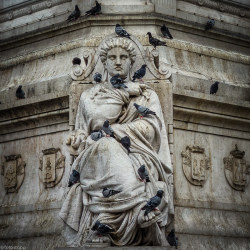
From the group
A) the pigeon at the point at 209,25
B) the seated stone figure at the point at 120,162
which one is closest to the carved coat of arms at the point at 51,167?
the seated stone figure at the point at 120,162

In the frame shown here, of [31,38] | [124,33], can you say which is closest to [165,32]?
[124,33]

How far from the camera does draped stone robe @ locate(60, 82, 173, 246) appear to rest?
636 inches

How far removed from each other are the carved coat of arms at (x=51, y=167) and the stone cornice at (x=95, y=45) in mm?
2115

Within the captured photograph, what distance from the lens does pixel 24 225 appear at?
18.6m

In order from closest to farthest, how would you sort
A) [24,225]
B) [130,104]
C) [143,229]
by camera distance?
[143,229] < [130,104] < [24,225]

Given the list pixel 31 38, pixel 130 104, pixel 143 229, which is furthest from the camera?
pixel 31 38

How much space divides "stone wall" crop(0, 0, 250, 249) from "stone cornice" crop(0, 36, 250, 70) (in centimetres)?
2

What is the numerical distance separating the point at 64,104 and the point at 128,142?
7.58 ft

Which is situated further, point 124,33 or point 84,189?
point 124,33

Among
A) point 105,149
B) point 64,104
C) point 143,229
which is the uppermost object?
point 64,104

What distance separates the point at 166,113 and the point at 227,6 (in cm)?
426

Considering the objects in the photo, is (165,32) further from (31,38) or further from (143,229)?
(143,229)

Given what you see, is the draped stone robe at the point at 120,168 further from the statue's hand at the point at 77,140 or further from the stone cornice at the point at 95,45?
the stone cornice at the point at 95,45

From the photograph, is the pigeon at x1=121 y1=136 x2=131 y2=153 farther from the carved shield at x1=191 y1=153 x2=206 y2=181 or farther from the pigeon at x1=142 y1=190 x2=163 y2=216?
the carved shield at x1=191 y1=153 x2=206 y2=181
